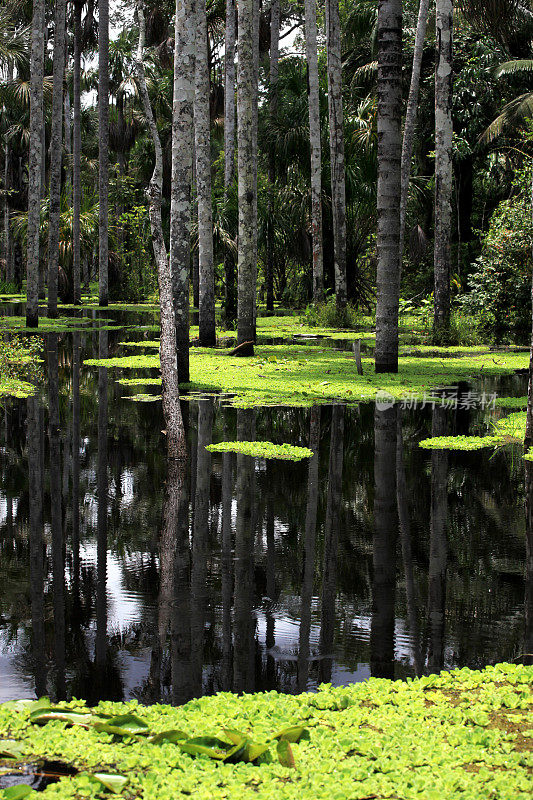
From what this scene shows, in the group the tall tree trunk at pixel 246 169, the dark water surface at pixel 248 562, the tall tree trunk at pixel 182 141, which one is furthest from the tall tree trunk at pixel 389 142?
the dark water surface at pixel 248 562

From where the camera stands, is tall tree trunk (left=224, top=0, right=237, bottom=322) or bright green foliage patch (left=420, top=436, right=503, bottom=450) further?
tall tree trunk (left=224, top=0, right=237, bottom=322)

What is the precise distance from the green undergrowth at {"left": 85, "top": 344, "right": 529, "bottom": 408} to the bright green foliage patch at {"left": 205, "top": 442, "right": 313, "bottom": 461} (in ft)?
8.39

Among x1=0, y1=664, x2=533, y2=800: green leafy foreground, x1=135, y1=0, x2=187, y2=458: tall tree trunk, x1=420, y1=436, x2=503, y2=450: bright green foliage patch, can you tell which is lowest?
x1=0, y1=664, x2=533, y2=800: green leafy foreground

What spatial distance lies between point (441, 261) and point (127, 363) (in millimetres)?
8046

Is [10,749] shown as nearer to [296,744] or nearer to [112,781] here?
[112,781]

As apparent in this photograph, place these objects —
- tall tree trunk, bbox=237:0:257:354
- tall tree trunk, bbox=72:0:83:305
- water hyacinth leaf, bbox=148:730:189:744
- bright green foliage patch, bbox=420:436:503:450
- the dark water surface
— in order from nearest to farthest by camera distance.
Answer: water hyacinth leaf, bbox=148:730:189:744 < the dark water surface < bright green foliage patch, bbox=420:436:503:450 < tall tree trunk, bbox=237:0:257:354 < tall tree trunk, bbox=72:0:83:305

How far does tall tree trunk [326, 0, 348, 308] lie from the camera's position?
85.4 ft

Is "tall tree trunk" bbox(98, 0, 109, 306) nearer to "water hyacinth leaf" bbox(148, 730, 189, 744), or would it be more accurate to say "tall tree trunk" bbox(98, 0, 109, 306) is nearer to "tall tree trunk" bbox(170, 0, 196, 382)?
"tall tree trunk" bbox(170, 0, 196, 382)

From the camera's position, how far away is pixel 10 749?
3611 mm

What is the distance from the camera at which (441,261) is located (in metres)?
21.5

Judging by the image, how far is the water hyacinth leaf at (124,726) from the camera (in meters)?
3.76

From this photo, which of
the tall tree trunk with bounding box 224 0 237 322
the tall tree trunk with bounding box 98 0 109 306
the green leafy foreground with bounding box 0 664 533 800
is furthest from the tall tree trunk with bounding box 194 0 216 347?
the green leafy foreground with bounding box 0 664 533 800

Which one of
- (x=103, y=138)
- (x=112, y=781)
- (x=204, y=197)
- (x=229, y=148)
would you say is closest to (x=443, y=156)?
(x=204, y=197)

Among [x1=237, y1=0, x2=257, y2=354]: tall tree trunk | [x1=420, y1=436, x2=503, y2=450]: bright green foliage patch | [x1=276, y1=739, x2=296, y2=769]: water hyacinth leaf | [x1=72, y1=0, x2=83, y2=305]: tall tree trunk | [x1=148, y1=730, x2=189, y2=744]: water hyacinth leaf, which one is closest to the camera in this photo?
[x1=276, y1=739, x2=296, y2=769]: water hyacinth leaf
